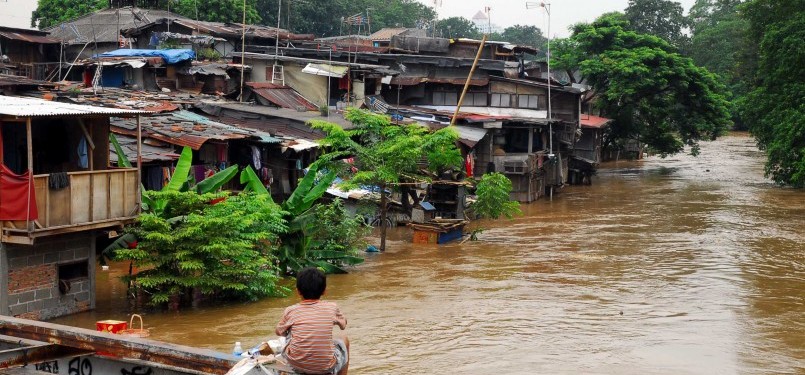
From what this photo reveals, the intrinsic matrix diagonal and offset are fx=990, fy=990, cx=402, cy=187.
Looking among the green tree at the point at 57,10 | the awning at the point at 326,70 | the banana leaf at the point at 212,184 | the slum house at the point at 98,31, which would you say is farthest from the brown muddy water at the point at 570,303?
the green tree at the point at 57,10

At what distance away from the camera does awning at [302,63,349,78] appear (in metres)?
30.0

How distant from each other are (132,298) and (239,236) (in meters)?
2.02

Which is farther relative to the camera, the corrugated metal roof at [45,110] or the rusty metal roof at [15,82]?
the rusty metal roof at [15,82]

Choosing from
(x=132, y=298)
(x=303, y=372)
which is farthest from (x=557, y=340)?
(x=303, y=372)

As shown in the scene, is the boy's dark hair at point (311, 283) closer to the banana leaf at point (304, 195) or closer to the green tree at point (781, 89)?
the banana leaf at point (304, 195)

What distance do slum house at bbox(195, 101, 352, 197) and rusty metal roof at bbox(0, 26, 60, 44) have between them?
812 centimetres

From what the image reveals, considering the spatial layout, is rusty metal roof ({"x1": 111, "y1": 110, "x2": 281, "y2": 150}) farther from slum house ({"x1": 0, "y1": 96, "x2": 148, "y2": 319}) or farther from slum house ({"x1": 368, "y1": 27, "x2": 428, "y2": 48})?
slum house ({"x1": 368, "y1": 27, "x2": 428, "y2": 48})

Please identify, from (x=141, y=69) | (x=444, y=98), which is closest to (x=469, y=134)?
(x=444, y=98)

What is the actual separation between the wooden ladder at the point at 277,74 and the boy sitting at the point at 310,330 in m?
24.7

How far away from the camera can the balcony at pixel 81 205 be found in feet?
43.5

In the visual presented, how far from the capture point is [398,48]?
3916cm

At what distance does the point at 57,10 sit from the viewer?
1715 inches

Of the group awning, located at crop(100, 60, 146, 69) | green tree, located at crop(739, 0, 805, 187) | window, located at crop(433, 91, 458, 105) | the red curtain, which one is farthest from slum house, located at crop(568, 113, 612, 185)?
the red curtain

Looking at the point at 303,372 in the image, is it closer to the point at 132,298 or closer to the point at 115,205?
the point at 115,205
